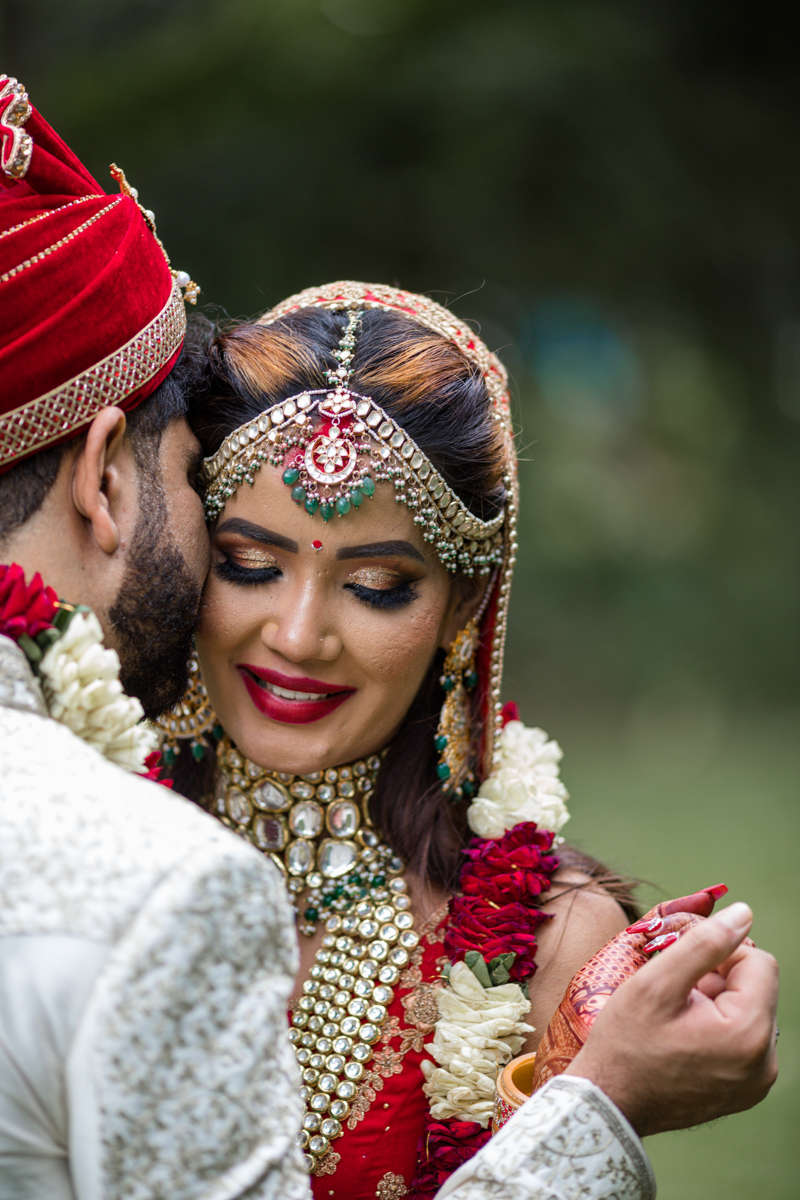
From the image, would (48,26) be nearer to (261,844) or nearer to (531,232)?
(531,232)

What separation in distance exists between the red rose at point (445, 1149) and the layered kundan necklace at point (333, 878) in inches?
9.8

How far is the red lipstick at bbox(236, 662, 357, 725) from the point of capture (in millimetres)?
2434

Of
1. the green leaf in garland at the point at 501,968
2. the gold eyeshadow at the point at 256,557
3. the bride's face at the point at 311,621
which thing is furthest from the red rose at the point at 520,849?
the gold eyeshadow at the point at 256,557

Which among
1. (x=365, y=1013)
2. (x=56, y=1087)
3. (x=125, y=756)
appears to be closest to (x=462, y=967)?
(x=365, y=1013)

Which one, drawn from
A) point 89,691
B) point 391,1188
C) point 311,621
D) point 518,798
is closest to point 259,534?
point 311,621

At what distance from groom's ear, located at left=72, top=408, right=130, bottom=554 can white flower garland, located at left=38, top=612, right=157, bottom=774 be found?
20 centimetres

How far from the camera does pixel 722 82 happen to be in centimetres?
1032

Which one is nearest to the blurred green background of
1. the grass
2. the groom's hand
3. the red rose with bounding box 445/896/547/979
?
the grass

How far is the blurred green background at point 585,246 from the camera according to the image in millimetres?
8969

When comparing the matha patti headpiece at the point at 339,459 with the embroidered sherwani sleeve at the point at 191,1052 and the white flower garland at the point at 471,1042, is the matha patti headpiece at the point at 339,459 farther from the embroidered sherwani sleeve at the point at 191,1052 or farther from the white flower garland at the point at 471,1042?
the embroidered sherwani sleeve at the point at 191,1052

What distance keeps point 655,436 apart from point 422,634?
375 inches

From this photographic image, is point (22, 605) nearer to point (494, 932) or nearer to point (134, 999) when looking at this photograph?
point (134, 999)

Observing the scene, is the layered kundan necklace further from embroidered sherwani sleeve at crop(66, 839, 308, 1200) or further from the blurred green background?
the blurred green background

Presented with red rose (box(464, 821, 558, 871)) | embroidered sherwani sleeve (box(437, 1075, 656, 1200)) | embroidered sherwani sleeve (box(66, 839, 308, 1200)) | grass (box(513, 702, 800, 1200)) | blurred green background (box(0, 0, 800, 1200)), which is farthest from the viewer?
blurred green background (box(0, 0, 800, 1200))
